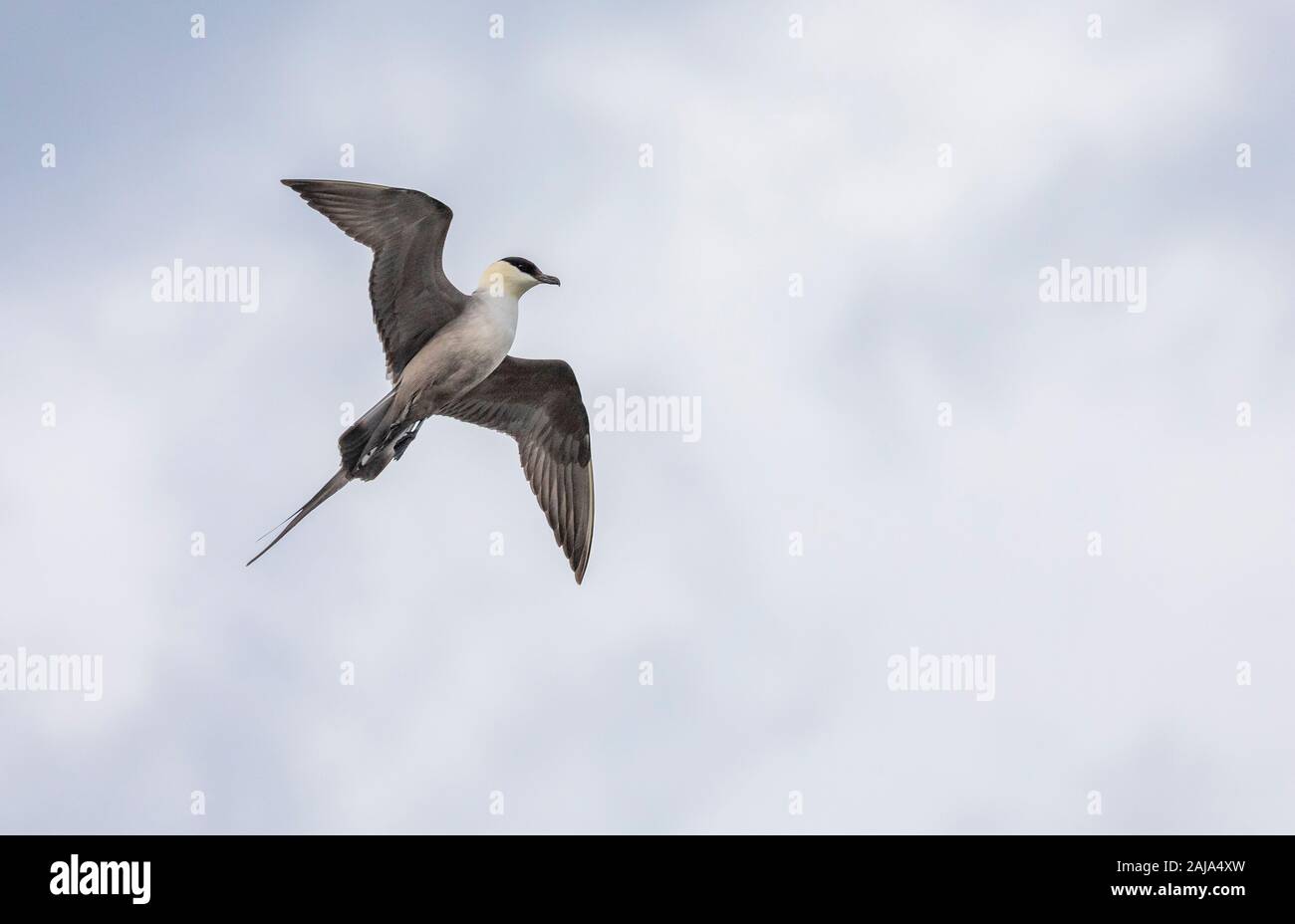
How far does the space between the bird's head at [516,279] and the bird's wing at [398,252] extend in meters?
0.34

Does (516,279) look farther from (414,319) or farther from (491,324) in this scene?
(414,319)

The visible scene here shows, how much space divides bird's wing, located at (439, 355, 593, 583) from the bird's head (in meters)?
1.27

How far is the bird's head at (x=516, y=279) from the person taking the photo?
45.4 feet

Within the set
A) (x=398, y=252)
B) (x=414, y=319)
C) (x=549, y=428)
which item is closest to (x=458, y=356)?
(x=414, y=319)

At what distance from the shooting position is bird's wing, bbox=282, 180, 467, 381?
516 inches

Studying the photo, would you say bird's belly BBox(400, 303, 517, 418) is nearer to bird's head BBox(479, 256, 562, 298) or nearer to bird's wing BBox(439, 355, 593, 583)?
bird's head BBox(479, 256, 562, 298)

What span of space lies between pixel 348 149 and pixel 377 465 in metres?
3.88

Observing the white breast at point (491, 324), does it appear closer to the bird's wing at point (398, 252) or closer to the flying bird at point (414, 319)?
the flying bird at point (414, 319)

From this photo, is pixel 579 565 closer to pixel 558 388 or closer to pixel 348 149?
pixel 558 388

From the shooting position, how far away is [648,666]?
16.0 m

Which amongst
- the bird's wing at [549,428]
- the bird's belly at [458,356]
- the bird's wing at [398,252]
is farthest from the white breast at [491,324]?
the bird's wing at [549,428]
